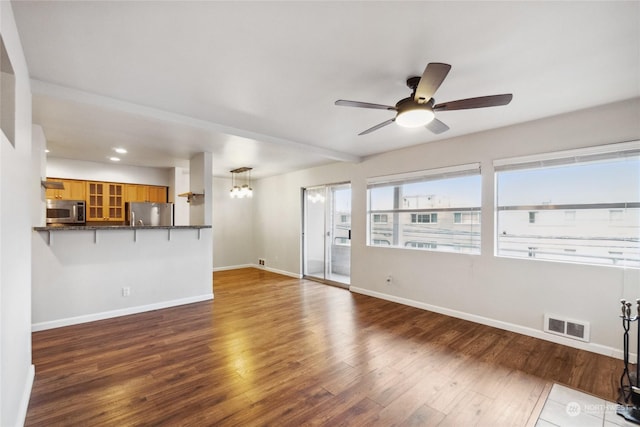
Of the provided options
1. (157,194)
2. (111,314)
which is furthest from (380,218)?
(157,194)

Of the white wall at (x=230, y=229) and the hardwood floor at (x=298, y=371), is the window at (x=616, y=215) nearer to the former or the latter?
the hardwood floor at (x=298, y=371)

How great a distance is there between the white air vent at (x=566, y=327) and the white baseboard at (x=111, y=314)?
4.76 m

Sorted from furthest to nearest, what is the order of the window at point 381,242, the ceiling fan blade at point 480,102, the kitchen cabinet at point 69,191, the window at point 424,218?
the kitchen cabinet at point 69,191 → the window at point 381,242 → the window at point 424,218 → the ceiling fan blade at point 480,102

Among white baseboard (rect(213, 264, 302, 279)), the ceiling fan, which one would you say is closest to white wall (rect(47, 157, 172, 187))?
white baseboard (rect(213, 264, 302, 279))

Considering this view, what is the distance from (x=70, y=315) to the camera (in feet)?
11.9

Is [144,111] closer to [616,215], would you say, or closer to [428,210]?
[428,210]

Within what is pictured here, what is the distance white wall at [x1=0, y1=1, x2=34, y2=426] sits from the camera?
57.7 inches

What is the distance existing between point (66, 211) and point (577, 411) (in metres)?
7.21

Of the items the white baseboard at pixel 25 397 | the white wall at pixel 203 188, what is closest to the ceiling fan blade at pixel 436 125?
the white wall at pixel 203 188

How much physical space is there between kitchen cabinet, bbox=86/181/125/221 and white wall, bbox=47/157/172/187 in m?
0.15

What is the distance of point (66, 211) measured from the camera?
16.5ft

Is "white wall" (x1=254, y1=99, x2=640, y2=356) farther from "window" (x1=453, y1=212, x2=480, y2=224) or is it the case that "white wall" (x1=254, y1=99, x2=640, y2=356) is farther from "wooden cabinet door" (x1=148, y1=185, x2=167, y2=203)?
"wooden cabinet door" (x1=148, y1=185, x2=167, y2=203)

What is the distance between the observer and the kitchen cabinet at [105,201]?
219 inches

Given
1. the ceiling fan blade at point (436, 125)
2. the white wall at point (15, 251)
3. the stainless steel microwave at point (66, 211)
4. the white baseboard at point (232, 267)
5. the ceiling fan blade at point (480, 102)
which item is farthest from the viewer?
the white baseboard at point (232, 267)
